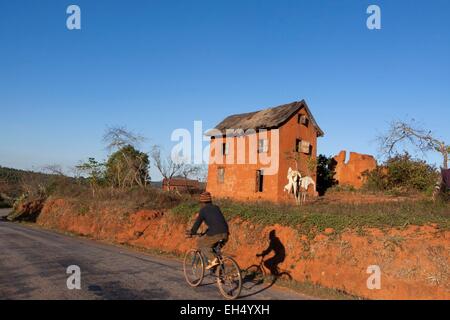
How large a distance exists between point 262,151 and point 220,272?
21.1m

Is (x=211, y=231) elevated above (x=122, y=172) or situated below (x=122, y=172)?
below

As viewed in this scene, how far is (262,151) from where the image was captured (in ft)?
94.8

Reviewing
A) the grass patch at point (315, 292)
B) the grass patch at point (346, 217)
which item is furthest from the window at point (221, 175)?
the grass patch at point (315, 292)

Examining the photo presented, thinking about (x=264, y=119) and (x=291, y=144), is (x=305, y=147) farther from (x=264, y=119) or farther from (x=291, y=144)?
(x=264, y=119)

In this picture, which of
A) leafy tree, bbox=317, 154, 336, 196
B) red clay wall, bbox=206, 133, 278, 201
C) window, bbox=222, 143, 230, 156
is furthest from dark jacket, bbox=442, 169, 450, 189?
window, bbox=222, 143, 230, 156

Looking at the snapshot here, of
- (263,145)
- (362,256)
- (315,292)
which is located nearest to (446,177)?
(362,256)

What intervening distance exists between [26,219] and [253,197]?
26.6 metres

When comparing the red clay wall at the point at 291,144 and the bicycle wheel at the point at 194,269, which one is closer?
the bicycle wheel at the point at 194,269

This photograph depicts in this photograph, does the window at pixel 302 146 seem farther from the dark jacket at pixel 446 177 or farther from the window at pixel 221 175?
the dark jacket at pixel 446 177

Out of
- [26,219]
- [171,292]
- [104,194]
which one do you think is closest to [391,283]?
[171,292]

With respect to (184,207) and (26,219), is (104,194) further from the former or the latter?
(26,219)

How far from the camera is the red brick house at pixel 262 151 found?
28.1 metres

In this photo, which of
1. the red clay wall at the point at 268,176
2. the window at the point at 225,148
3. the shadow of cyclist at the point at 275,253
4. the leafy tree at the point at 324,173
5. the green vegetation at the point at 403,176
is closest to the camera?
the shadow of cyclist at the point at 275,253
